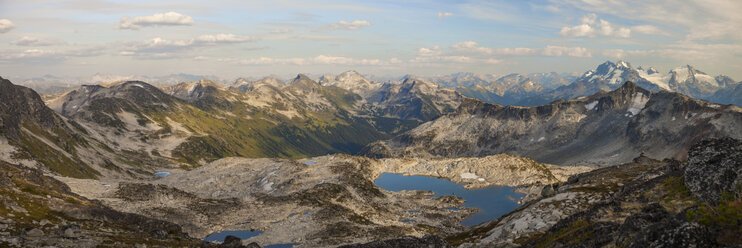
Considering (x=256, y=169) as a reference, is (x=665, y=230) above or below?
above

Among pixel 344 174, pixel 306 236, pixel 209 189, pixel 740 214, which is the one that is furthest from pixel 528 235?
pixel 209 189

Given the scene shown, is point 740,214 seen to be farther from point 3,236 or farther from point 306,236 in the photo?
point 306,236

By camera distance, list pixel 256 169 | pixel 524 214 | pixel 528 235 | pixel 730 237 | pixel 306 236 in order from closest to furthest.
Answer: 1. pixel 730 237
2. pixel 528 235
3. pixel 524 214
4. pixel 306 236
5. pixel 256 169

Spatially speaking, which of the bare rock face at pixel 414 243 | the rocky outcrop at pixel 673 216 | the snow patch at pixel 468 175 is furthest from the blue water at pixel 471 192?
the bare rock face at pixel 414 243

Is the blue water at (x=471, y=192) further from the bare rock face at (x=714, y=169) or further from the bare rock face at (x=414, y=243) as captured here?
the bare rock face at (x=714, y=169)

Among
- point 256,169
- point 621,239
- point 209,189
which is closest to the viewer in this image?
point 621,239
